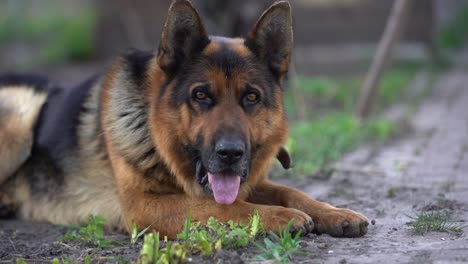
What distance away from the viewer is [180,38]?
4223 mm

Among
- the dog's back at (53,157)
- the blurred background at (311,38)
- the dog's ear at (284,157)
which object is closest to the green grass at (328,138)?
the dog's ear at (284,157)

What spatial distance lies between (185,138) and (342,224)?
3.60ft

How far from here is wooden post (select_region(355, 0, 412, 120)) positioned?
859 cm

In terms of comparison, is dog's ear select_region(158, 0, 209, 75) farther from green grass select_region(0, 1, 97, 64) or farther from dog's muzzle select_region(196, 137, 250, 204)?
green grass select_region(0, 1, 97, 64)

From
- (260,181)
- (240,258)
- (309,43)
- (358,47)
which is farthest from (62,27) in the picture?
(240,258)

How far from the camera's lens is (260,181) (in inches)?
185

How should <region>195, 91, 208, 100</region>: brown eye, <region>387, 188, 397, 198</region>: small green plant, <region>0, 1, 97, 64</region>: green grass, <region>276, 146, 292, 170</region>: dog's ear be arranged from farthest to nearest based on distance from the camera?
<region>0, 1, 97, 64</region>: green grass
<region>387, 188, 397, 198</region>: small green plant
<region>276, 146, 292, 170</region>: dog's ear
<region>195, 91, 208, 100</region>: brown eye

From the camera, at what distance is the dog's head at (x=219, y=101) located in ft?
13.0

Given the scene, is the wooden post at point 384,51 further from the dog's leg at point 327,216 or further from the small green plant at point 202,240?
the small green plant at point 202,240

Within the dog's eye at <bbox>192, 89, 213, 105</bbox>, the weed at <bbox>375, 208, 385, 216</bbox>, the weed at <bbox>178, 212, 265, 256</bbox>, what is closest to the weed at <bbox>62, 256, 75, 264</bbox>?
the weed at <bbox>178, 212, 265, 256</bbox>

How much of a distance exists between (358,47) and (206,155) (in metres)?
12.5

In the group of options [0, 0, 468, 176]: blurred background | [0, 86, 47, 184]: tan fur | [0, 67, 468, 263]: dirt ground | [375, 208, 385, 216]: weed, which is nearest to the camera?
[0, 67, 468, 263]: dirt ground

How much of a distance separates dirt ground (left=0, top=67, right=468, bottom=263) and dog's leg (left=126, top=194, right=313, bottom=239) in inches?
6.5

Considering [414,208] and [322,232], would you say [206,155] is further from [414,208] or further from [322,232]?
[414,208]
